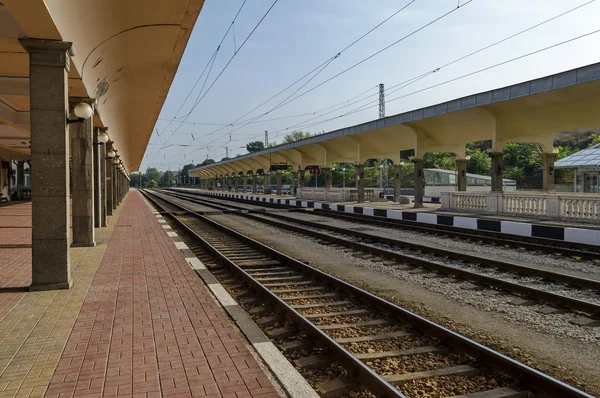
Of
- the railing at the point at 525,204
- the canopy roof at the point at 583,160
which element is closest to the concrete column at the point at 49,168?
the railing at the point at 525,204

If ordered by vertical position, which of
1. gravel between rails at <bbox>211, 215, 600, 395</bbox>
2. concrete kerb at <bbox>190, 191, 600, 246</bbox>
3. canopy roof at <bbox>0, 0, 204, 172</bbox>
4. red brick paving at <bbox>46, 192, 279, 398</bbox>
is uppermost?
canopy roof at <bbox>0, 0, 204, 172</bbox>

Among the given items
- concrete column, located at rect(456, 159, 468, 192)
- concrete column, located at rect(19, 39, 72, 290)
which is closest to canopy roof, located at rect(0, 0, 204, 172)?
concrete column, located at rect(19, 39, 72, 290)

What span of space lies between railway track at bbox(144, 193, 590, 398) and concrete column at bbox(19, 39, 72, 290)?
2.69 m

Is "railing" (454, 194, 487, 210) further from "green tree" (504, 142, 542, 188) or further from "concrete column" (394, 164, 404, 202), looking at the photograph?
"green tree" (504, 142, 542, 188)

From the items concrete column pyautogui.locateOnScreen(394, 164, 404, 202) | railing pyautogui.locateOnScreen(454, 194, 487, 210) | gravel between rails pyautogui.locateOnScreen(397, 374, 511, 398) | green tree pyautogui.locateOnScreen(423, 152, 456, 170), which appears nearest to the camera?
gravel between rails pyautogui.locateOnScreen(397, 374, 511, 398)

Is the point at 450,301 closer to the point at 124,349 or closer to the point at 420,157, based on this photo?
the point at 124,349

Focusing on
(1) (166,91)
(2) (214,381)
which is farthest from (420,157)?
(2) (214,381)

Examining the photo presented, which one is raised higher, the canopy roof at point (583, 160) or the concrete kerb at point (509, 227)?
the canopy roof at point (583, 160)

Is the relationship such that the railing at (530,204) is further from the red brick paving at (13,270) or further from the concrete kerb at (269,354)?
the red brick paving at (13,270)

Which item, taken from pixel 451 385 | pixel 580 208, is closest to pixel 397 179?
pixel 580 208

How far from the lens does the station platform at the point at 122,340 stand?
3.62 metres

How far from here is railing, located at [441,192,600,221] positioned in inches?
661

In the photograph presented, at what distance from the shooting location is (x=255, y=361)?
4.12m

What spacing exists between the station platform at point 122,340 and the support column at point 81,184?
10.5 ft
